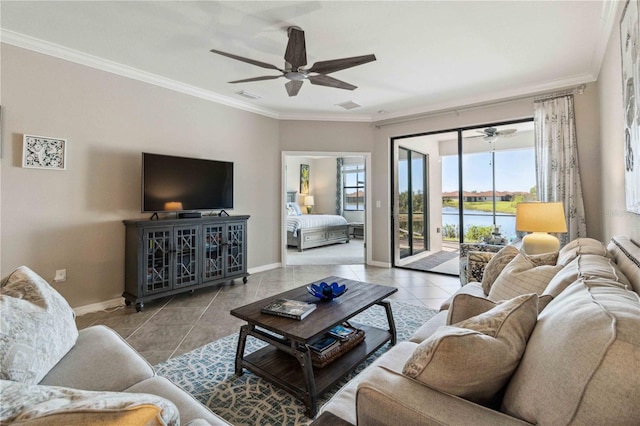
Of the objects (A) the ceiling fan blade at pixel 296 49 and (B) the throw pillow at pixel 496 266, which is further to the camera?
(A) the ceiling fan blade at pixel 296 49

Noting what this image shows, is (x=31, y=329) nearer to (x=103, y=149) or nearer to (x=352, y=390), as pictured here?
(x=352, y=390)

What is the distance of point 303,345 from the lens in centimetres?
170

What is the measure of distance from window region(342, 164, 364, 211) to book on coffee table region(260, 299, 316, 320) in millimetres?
7930

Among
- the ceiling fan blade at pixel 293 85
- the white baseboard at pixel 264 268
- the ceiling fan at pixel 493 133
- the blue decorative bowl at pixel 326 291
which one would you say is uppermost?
the ceiling fan blade at pixel 293 85

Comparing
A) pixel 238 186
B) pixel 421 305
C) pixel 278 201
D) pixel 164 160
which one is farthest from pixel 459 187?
pixel 164 160

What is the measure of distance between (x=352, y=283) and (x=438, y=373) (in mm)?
1790

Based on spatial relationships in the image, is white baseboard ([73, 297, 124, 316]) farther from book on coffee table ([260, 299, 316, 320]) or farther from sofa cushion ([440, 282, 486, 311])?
sofa cushion ([440, 282, 486, 311])

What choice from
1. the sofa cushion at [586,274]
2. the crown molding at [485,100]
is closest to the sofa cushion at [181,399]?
the sofa cushion at [586,274]

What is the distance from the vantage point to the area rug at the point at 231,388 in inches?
66.2

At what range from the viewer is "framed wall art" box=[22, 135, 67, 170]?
9.36 feet

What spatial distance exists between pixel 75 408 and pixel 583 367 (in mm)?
1044

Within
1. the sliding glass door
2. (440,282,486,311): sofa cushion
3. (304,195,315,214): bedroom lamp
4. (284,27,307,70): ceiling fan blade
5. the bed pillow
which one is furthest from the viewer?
(304,195,315,214): bedroom lamp

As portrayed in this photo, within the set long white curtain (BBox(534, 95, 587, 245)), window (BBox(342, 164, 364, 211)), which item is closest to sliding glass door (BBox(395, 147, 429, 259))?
long white curtain (BBox(534, 95, 587, 245))

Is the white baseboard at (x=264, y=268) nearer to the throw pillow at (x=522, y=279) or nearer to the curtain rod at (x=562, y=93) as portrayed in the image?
the throw pillow at (x=522, y=279)
